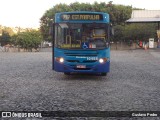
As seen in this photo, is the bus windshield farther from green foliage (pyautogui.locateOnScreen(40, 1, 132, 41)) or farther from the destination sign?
green foliage (pyautogui.locateOnScreen(40, 1, 132, 41))

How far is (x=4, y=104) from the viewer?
9.14 m

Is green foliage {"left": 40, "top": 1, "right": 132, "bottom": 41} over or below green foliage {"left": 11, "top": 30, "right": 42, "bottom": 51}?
over

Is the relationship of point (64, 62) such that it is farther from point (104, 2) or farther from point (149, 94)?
point (104, 2)

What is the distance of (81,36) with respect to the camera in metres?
14.9

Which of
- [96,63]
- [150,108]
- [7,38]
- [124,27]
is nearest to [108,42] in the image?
[96,63]

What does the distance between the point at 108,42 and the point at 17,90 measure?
4.92 m

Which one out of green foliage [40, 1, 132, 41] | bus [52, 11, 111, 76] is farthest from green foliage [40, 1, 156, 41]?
bus [52, 11, 111, 76]

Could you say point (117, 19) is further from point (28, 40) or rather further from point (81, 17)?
point (81, 17)

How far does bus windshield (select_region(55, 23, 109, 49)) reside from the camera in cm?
1482

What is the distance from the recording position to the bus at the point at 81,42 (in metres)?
14.8

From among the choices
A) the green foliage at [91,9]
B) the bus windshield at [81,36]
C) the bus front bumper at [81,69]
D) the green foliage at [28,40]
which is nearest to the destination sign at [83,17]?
the bus windshield at [81,36]

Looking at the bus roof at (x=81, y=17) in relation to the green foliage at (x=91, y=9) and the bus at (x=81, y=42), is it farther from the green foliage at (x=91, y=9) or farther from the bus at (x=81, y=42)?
the green foliage at (x=91, y=9)

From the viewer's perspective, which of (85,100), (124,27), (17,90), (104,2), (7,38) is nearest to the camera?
(85,100)

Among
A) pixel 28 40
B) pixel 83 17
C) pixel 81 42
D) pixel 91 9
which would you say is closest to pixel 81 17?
pixel 83 17
